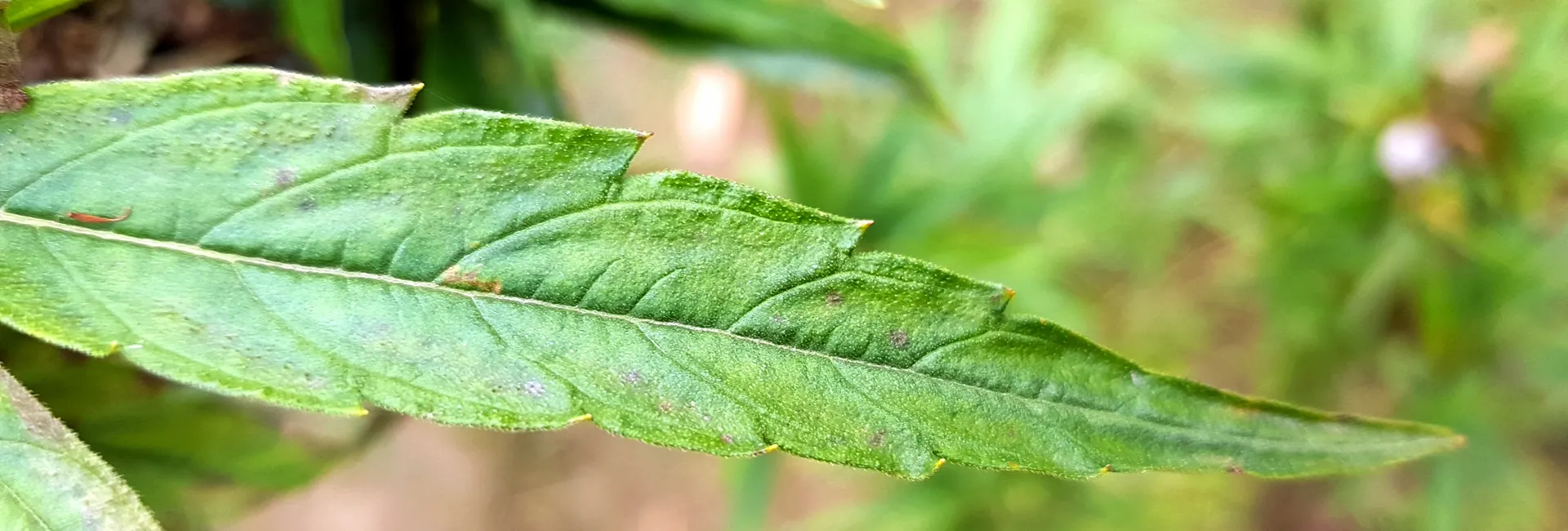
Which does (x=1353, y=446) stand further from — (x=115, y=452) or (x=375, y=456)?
(x=375, y=456)

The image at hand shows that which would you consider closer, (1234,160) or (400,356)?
(400,356)

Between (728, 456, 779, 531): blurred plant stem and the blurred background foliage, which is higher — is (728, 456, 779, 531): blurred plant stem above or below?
below

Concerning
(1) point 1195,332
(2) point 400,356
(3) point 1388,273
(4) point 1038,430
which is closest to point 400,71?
(2) point 400,356

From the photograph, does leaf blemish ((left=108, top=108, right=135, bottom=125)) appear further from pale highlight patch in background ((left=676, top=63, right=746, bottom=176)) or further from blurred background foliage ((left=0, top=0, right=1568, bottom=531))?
pale highlight patch in background ((left=676, top=63, right=746, bottom=176))

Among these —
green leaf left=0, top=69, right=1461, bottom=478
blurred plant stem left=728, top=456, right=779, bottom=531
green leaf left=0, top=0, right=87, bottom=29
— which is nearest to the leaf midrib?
green leaf left=0, top=69, right=1461, bottom=478

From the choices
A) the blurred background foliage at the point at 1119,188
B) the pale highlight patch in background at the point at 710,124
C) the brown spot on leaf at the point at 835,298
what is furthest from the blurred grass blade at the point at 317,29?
the pale highlight patch in background at the point at 710,124

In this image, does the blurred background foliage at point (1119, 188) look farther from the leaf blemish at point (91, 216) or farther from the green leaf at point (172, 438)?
the leaf blemish at point (91, 216)

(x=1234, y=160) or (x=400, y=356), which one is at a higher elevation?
(x=1234, y=160)
